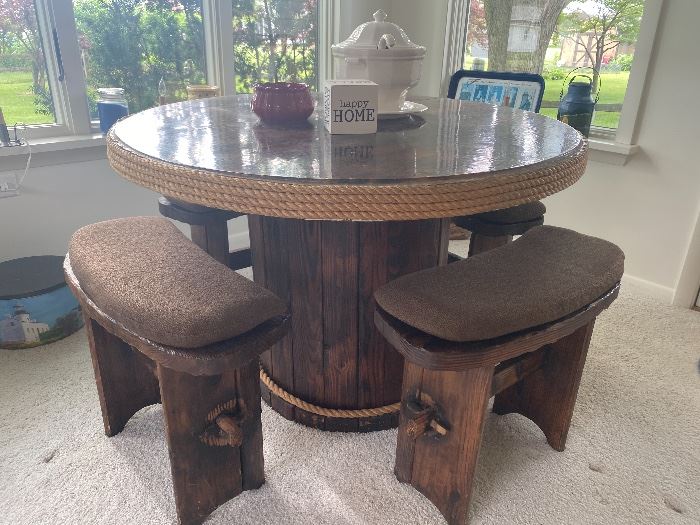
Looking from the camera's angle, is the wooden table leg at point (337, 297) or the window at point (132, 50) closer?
the wooden table leg at point (337, 297)

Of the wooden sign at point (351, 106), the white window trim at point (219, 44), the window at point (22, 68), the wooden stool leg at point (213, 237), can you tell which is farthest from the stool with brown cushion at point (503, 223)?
the window at point (22, 68)

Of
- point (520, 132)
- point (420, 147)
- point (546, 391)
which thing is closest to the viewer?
point (420, 147)

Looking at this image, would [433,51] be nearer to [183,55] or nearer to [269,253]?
[183,55]

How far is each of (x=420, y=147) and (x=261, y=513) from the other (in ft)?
3.04

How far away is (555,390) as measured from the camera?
1431 millimetres

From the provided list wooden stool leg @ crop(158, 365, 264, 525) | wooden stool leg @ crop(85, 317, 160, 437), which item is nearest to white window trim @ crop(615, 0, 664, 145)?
wooden stool leg @ crop(158, 365, 264, 525)

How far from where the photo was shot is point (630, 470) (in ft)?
4.65

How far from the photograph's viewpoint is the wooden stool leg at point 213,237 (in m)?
1.72

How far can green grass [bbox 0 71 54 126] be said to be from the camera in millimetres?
2023

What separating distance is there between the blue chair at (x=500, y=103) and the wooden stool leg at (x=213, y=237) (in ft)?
2.52

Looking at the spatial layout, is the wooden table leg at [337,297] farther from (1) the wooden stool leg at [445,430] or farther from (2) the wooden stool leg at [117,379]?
(2) the wooden stool leg at [117,379]

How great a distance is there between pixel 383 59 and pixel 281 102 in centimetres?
29

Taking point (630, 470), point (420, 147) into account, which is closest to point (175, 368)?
point (420, 147)

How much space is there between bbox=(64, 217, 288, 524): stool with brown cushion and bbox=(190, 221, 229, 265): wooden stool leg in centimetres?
33
